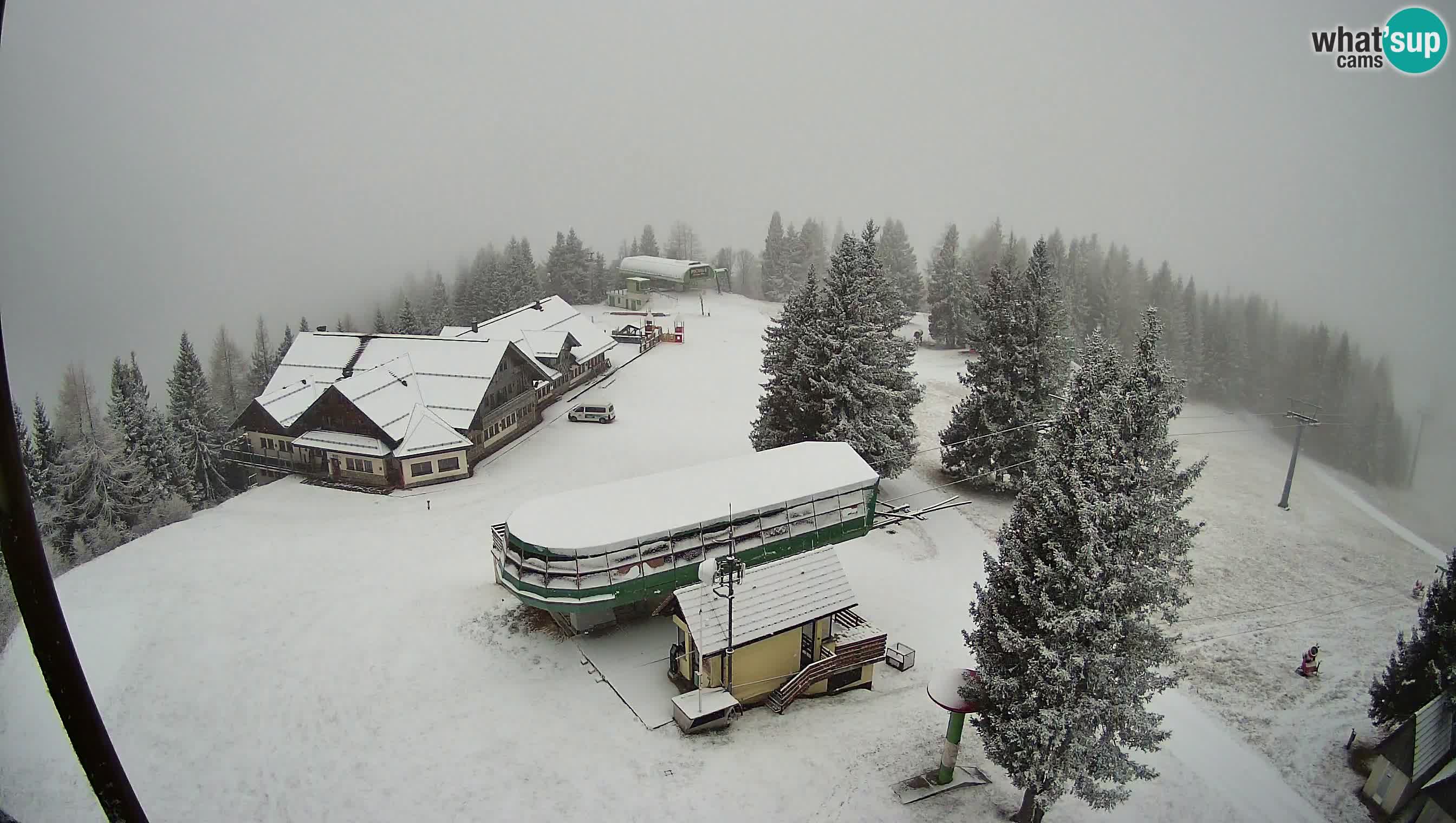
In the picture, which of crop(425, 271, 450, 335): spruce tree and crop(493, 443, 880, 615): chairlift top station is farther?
crop(425, 271, 450, 335): spruce tree

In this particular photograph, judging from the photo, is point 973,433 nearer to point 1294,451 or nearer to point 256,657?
point 1294,451

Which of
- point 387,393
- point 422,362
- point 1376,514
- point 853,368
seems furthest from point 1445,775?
point 422,362

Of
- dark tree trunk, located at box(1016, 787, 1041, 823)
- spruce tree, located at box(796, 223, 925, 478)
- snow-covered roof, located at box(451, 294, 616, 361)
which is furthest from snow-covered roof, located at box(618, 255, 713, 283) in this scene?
dark tree trunk, located at box(1016, 787, 1041, 823)

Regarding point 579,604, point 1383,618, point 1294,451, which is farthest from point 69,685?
point 1294,451

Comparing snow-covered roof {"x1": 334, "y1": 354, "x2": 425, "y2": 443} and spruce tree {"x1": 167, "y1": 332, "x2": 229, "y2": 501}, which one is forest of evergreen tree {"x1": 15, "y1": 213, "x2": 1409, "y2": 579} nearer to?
spruce tree {"x1": 167, "y1": 332, "x2": 229, "y2": 501}

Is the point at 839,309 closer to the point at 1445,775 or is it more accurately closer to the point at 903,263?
the point at 1445,775

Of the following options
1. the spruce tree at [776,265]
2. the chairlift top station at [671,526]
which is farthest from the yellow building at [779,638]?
the spruce tree at [776,265]
